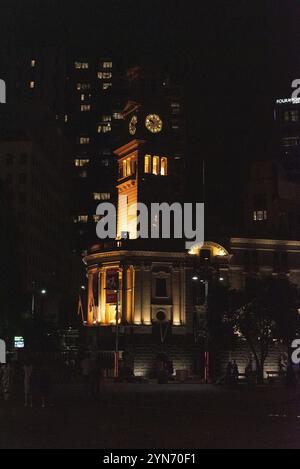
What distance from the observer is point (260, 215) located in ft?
403

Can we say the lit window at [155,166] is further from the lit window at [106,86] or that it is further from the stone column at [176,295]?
the lit window at [106,86]

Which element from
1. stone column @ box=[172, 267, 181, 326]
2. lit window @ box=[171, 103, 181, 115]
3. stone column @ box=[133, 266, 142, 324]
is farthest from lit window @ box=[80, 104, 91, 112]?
stone column @ box=[133, 266, 142, 324]

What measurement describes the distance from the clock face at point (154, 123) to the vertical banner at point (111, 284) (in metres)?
22.0

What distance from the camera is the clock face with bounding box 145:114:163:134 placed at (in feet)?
354

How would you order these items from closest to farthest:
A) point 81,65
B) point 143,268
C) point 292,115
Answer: point 143,268 < point 292,115 < point 81,65

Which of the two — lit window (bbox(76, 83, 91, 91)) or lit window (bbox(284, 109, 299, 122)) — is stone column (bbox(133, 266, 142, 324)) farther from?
lit window (bbox(76, 83, 91, 91))

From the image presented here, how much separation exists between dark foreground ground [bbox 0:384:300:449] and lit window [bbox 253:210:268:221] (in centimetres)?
8764

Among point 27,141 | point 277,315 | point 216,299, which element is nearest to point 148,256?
point 216,299

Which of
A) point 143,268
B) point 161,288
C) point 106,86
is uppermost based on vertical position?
point 106,86

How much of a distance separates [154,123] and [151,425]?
87.5m

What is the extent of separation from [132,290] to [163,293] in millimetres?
4431

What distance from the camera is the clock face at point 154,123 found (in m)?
108

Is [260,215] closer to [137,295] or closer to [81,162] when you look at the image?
[137,295]

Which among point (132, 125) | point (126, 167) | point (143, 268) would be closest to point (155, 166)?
point (126, 167)
